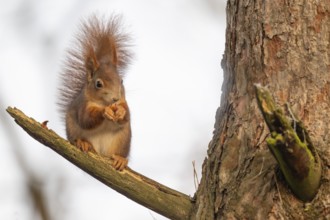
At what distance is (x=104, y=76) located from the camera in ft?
8.46

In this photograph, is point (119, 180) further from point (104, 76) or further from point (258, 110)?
point (104, 76)

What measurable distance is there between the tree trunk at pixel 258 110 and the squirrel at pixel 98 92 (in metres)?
0.65

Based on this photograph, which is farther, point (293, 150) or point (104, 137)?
point (104, 137)

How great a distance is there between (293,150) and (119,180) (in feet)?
1.81

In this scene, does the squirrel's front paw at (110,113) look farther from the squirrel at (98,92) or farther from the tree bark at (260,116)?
the tree bark at (260,116)

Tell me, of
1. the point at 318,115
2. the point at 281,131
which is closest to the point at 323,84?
the point at 318,115

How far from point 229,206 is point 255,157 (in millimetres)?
140

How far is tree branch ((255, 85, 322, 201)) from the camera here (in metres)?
1.33

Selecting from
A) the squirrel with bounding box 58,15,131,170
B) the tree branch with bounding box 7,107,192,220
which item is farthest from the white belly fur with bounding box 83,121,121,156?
the tree branch with bounding box 7,107,192,220

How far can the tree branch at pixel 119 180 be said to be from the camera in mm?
1745

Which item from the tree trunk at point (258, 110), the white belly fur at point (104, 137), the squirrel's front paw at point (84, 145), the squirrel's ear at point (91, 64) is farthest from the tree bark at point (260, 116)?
the squirrel's ear at point (91, 64)

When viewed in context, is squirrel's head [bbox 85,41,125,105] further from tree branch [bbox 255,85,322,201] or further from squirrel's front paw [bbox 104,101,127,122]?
tree branch [bbox 255,85,322,201]

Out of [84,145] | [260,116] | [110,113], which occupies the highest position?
[110,113]

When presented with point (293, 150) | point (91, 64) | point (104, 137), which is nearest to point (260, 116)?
point (293, 150)
